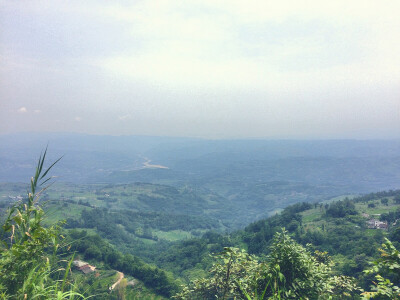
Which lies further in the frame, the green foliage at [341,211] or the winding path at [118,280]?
the green foliage at [341,211]

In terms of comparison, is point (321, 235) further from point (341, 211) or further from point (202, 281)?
point (202, 281)

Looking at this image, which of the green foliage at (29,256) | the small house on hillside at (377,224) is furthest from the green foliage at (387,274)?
the small house on hillside at (377,224)

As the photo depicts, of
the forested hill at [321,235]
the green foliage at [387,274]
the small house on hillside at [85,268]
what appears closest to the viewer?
the green foliage at [387,274]

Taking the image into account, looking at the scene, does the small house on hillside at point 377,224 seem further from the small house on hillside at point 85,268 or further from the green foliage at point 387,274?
the green foliage at point 387,274

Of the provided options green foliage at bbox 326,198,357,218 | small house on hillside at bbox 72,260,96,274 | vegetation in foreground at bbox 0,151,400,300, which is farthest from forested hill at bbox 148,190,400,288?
vegetation in foreground at bbox 0,151,400,300

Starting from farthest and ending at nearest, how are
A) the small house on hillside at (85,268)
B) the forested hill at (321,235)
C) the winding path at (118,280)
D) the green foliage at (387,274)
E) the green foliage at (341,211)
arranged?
1. the green foliage at (341,211)
2. the forested hill at (321,235)
3. the small house on hillside at (85,268)
4. the winding path at (118,280)
5. the green foliage at (387,274)

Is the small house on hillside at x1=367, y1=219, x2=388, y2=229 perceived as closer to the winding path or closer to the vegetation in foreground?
the winding path

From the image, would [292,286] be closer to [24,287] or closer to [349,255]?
[24,287]

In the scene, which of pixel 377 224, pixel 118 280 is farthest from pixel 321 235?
pixel 118 280
